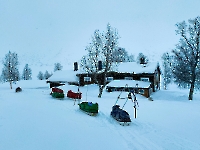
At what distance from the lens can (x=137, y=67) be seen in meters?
40.4

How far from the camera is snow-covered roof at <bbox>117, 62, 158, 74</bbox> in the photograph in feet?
126

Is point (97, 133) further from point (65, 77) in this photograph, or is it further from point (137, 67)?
point (65, 77)

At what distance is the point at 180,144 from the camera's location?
29.9 ft

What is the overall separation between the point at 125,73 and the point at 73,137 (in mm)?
31956

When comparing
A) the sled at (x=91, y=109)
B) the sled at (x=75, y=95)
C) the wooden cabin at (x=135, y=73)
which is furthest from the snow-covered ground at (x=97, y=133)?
the wooden cabin at (x=135, y=73)

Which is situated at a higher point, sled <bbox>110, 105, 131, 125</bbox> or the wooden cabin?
the wooden cabin

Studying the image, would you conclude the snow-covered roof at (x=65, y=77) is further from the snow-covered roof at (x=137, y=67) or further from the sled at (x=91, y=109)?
the sled at (x=91, y=109)

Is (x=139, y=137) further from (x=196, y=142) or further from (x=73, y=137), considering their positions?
(x=73, y=137)

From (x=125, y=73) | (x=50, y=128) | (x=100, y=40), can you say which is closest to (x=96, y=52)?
(x=100, y=40)

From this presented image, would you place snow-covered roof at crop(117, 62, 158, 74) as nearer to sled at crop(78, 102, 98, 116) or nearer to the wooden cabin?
the wooden cabin

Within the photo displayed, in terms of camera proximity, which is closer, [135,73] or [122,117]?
[122,117]

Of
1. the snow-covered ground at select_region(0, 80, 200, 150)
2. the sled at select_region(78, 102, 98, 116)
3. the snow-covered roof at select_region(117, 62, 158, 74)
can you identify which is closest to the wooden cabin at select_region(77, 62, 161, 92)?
the snow-covered roof at select_region(117, 62, 158, 74)

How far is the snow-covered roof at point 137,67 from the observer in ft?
126

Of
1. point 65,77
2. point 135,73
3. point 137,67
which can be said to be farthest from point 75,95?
point 65,77
